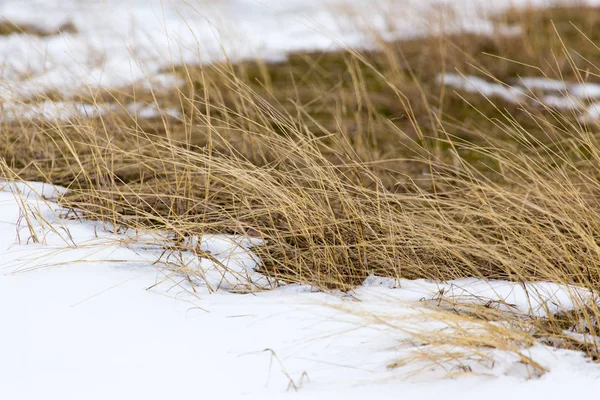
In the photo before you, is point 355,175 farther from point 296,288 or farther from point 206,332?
point 206,332

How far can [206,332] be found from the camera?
5.51ft

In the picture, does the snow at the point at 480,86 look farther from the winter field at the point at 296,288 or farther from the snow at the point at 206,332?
the snow at the point at 206,332

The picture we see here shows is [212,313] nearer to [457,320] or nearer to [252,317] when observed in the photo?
[252,317]

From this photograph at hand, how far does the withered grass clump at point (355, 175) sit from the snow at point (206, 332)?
0.34 feet

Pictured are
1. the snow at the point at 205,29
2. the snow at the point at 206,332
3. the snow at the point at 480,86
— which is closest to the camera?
the snow at the point at 206,332

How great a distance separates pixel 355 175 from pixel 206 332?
42.7 inches

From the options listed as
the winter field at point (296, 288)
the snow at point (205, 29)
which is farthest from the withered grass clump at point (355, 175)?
the snow at point (205, 29)

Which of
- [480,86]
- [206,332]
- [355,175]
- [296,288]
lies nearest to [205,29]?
[480,86]

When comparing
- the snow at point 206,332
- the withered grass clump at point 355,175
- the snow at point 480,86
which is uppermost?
the snow at point 480,86

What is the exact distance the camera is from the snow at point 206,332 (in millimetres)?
1459

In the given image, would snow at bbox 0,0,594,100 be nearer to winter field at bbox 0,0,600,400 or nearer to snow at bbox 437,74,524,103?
snow at bbox 437,74,524,103

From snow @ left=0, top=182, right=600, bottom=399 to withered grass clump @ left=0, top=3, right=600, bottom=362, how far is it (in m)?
0.10

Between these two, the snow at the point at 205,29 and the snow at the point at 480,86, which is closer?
the snow at the point at 480,86

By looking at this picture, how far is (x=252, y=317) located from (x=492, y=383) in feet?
2.13
